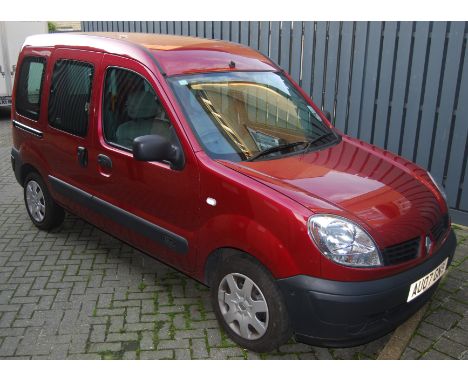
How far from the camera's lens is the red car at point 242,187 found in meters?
2.71

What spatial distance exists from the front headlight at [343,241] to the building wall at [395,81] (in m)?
3.27

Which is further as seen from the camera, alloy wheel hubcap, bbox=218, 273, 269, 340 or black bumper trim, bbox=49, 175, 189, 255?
black bumper trim, bbox=49, 175, 189, 255

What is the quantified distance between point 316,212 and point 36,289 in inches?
102

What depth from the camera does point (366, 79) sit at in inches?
236

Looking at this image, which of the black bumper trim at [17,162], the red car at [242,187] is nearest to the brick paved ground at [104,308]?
the red car at [242,187]

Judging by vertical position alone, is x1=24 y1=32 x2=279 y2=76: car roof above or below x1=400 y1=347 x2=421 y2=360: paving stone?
above

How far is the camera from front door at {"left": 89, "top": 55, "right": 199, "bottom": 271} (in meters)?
3.32

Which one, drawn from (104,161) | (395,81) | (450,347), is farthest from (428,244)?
(395,81)

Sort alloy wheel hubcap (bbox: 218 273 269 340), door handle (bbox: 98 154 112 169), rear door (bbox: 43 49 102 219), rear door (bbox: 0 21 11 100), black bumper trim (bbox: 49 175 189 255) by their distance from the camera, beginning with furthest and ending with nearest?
1. rear door (bbox: 0 21 11 100)
2. rear door (bbox: 43 49 102 219)
3. door handle (bbox: 98 154 112 169)
4. black bumper trim (bbox: 49 175 189 255)
5. alloy wheel hubcap (bbox: 218 273 269 340)

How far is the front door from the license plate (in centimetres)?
147

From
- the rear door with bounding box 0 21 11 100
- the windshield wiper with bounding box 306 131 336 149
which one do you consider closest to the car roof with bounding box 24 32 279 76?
the windshield wiper with bounding box 306 131 336 149

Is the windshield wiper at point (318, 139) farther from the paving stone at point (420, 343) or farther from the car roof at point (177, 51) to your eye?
the paving stone at point (420, 343)

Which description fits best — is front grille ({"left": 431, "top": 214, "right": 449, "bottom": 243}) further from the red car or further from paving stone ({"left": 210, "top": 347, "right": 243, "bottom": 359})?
paving stone ({"left": 210, "top": 347, "right": 243, "bottom": 359})
